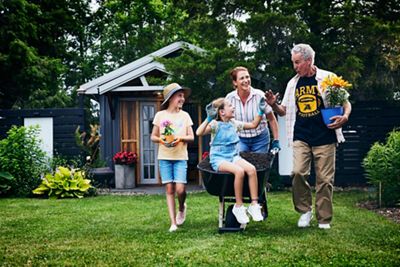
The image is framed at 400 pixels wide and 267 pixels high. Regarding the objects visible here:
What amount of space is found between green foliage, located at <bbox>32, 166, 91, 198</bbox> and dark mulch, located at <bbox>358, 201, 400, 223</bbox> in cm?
508

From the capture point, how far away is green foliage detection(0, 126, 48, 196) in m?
10.1

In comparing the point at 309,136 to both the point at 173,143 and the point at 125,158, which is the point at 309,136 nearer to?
the point at 173,143

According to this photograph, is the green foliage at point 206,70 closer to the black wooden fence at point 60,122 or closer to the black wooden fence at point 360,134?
the black wooden fence at point 360,134

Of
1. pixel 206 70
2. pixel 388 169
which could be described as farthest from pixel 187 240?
pixel 206 70

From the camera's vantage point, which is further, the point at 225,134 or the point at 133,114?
the point at 133,114

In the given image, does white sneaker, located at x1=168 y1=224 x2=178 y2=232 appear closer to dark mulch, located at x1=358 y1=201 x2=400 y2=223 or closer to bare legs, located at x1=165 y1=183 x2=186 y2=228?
bare legs, located at x1=165 y1=183 x2=186 y2=228

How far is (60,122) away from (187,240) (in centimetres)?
758

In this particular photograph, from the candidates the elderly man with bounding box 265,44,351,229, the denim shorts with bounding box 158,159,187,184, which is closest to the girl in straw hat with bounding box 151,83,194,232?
the denim shorts with bounding box 158,159,187,184

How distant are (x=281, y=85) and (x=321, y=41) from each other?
1136 millimetres

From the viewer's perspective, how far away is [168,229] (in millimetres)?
5672

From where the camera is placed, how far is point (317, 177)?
18.2 feet

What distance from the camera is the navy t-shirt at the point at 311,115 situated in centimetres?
548

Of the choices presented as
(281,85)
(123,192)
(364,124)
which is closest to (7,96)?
(123,192)

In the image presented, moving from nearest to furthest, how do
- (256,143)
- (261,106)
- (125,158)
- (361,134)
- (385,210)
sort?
(261,106)
(256,143)
(385,210)
(361,134)
(125,158)
